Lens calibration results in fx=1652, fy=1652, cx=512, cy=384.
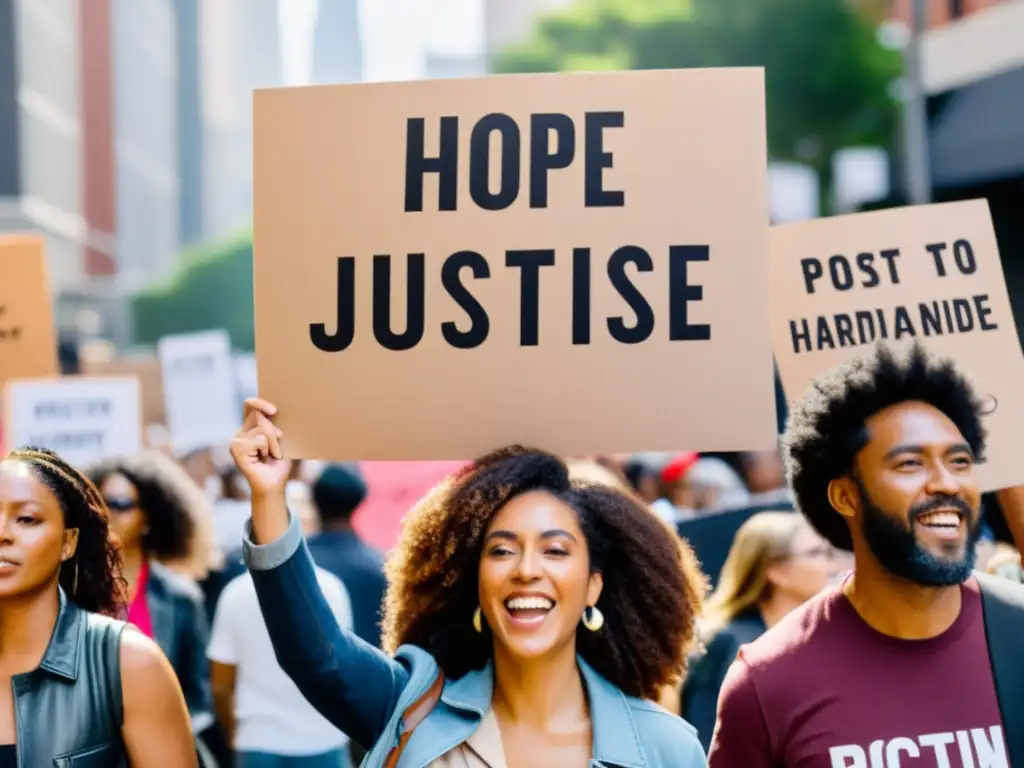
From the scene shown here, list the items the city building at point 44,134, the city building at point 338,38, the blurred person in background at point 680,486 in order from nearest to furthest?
the blurred person in background at point 680,486 → the city building at point 44,134 → the city building at point 338,38

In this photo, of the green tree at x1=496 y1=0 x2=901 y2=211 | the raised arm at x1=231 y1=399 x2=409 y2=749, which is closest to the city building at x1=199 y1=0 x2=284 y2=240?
the green tree at x1=496 y1=0 x2=901 y2=211

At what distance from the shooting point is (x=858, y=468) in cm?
329

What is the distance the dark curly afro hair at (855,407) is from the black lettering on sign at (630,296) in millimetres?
380

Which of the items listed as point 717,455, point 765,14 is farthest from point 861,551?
point 765,14

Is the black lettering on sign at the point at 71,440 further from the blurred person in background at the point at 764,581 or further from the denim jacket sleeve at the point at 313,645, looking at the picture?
the denim jacket sleeve at the point at 313,645

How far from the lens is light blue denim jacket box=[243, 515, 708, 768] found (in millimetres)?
3064

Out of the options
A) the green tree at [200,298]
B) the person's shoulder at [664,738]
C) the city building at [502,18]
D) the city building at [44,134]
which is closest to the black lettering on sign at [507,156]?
the person's shoulder at [664,738]

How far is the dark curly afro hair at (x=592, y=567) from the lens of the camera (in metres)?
3.26

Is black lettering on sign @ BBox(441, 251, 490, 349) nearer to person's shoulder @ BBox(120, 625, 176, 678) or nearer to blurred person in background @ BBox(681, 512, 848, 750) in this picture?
person's shoulder @ BBox(120, 625, 176, 678)

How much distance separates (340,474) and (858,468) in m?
3.71

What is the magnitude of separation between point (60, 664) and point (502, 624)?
0.92 m

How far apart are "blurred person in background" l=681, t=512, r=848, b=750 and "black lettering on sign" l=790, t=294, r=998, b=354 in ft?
3.84

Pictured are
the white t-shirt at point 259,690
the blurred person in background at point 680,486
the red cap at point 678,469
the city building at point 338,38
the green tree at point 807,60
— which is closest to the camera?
the white t-shirt at point 259,690

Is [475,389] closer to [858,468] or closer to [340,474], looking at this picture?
[858,468]
